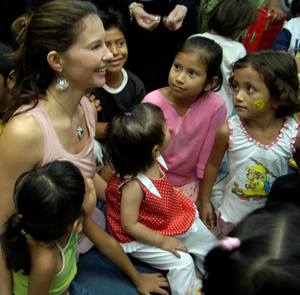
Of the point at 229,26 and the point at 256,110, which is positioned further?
the point at 229,26

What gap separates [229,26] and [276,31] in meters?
1.05

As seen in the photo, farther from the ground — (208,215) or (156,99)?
(156,99)

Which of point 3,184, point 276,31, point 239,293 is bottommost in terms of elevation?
point 3,184

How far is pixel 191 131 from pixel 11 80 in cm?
103

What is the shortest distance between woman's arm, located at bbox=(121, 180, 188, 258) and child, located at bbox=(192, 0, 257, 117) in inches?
54.9

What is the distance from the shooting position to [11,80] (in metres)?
1.44

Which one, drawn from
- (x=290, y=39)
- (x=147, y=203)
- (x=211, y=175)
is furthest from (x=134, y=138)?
(x=290, y=39)

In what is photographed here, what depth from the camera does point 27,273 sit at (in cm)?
103

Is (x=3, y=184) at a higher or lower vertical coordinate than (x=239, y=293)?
lower

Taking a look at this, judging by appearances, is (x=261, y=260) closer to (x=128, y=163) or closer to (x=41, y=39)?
(x=128, y=163)

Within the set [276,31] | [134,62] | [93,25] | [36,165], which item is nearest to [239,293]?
Answer: [36,165]

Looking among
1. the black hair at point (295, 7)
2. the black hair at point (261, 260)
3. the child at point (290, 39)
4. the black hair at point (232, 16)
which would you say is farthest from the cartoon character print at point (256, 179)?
the black hair at point (295, 7)

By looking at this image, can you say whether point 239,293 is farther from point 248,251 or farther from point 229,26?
point 229,26

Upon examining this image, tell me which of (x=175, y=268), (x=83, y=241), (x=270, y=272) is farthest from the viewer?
(x=83, y=241)
